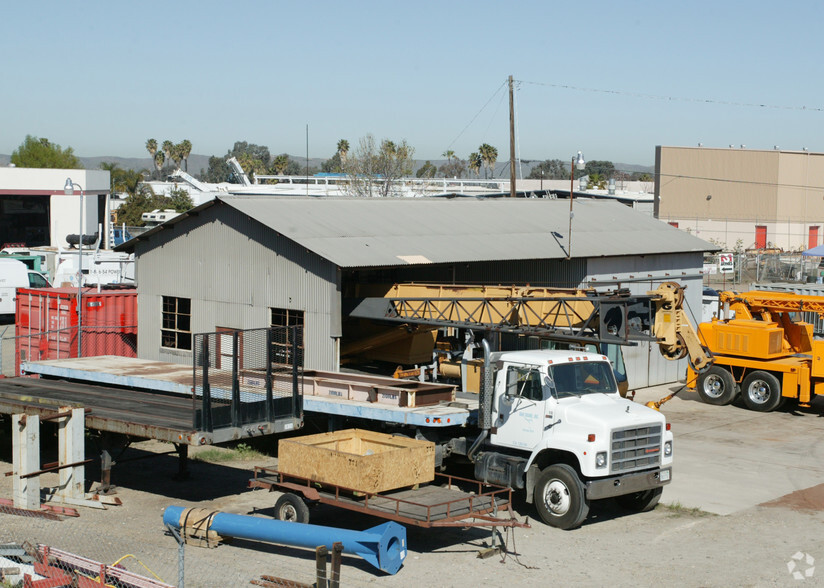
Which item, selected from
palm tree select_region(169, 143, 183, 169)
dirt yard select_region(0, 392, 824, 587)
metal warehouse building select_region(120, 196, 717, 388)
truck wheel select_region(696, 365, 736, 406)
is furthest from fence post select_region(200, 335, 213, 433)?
palm tree select_region(169, 143, 183, 169)

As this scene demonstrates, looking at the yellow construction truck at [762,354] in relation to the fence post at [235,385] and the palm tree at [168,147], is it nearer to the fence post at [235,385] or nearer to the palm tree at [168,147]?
the fence post at [235,385]

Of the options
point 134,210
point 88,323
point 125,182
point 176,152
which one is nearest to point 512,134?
point 88,323

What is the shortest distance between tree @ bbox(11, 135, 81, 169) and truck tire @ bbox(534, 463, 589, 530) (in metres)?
99.2

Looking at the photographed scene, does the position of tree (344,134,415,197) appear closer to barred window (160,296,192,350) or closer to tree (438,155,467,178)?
A: barred window (160,296,192,350)

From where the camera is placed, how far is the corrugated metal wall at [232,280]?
21156mm

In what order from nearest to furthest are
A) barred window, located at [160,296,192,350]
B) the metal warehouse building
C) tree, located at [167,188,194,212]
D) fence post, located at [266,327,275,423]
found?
fence post, located at [266,327,275,423] → the metal warehouse building → barred window, located at [160,296,192,350] → tree, located at [167,188,194,212]

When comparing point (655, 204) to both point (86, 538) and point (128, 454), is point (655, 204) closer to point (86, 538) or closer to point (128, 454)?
point (128, 454)

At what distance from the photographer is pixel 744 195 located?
74250 mm

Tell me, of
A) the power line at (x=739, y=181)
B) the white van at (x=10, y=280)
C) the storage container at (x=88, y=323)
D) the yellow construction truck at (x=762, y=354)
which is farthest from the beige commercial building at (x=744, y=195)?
the storage container at (x=88, y=323)

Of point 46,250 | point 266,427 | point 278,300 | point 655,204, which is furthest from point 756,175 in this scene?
point 266,427

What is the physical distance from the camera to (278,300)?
21953 millimetres

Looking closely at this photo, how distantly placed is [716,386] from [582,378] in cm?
1247

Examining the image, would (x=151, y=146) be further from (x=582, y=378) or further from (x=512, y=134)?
(x=582, y=378)

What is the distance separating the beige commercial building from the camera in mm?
73312
